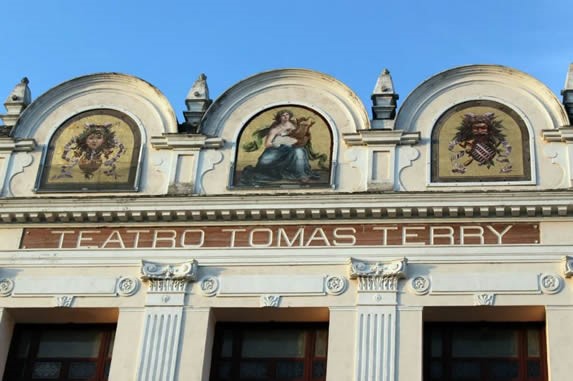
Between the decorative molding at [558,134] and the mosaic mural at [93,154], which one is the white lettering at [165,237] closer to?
the mosaic mural at [93,154]

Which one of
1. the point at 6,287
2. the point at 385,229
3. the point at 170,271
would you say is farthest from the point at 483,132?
the point at 6,287

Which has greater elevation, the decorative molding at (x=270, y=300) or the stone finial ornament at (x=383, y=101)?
the stone finial ornament at (x=383, y=101)

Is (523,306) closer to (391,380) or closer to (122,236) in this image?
(391,380)

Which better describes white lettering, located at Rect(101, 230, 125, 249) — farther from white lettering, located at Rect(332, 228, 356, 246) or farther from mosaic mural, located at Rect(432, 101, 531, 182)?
mosaic mural, located at Rect(432, 101, 531, 182)

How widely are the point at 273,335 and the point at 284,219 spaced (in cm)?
239

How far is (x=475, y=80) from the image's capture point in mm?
25953

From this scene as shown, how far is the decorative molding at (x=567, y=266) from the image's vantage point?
74.0ft

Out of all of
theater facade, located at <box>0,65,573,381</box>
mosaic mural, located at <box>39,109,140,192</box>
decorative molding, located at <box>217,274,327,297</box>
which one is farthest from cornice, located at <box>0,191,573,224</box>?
decorative molding, located at <box>217,274,327,297</box>

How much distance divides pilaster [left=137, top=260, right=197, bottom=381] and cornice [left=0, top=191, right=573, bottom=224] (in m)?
1.25

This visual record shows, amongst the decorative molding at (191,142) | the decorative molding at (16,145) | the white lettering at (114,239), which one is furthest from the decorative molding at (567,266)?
the decorative molding at (16,145)

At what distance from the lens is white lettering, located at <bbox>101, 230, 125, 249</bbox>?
80.1 feet

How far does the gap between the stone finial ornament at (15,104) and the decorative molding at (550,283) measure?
12.3 meters

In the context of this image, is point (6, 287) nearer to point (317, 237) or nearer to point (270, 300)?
point (270, 300)

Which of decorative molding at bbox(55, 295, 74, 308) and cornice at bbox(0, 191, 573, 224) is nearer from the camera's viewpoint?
cornice at bbox(0, 191, 573, 224)
